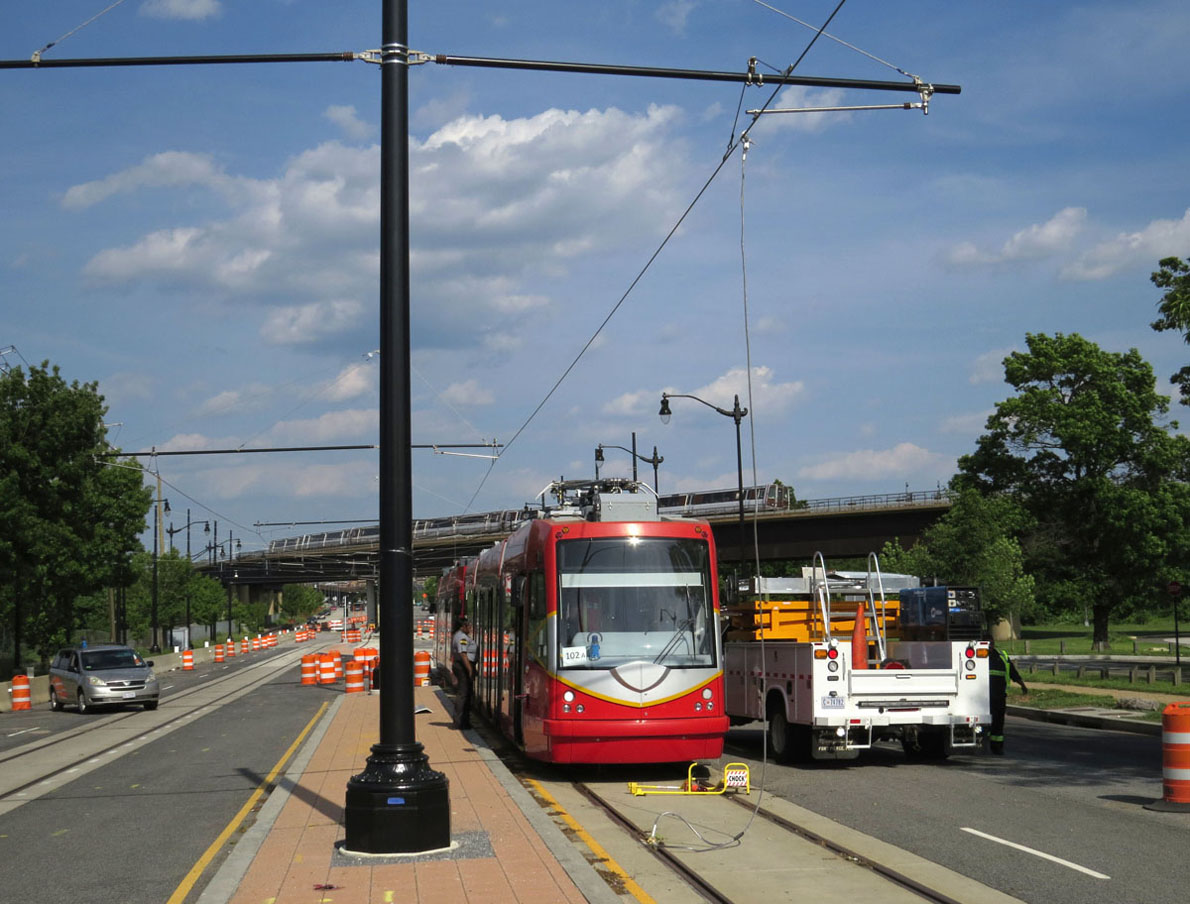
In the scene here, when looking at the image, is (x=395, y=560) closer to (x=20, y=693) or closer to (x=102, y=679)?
(x=102, y=679)

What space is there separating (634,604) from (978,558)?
1364 inches

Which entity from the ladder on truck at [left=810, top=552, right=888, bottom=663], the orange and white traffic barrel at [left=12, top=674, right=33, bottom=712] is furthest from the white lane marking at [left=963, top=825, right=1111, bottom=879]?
the orange and white traffic barrel at [left=12, top=674, right=33, bottom=712]

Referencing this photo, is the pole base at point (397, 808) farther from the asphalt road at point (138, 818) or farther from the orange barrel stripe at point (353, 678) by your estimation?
the orange barrel stripe at point (353, 678)

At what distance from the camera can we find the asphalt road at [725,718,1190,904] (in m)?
9.07

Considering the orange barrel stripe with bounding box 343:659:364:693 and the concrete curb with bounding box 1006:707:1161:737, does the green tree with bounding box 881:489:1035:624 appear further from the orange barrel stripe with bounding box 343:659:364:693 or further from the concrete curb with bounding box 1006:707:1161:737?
the orange barrel stripe with bounding box 343:659:364:693

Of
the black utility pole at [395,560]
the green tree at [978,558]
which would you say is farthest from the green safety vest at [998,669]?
the green tree at [978,558]

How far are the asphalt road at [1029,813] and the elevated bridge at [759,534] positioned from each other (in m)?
27.6

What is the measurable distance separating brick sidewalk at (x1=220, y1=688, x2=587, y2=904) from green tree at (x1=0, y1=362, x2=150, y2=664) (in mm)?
29951

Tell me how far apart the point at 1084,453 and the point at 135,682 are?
4306 cm

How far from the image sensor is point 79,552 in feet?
141

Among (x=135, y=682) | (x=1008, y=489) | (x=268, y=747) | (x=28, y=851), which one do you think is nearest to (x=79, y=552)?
(x=135, y=682)

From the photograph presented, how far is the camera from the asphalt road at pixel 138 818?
9.52 m

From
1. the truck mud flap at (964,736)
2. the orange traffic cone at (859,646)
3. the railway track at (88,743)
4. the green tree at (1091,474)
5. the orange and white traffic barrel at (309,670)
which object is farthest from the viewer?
the green tree at (1091,474)

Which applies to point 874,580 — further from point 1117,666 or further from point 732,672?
point 1117,666
